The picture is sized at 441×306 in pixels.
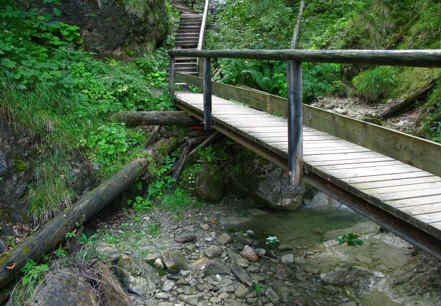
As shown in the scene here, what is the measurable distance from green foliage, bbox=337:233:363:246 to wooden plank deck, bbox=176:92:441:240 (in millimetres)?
1830

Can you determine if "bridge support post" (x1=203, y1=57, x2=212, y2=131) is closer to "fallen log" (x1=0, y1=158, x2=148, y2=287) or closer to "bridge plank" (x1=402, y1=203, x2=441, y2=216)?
"fallen log" (x1=0, y1=158, x2=148, y2=287)

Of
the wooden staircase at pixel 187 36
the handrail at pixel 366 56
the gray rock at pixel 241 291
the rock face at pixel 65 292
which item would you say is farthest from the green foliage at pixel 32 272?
the wooden staircase at pixel 187 36

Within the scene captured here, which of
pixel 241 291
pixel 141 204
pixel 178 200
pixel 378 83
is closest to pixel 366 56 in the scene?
pixel 241 291

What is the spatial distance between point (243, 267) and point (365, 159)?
2413mm

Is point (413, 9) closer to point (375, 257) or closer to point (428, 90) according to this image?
point (428, 90)

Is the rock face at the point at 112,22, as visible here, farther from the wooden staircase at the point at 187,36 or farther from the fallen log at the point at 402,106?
the fallen log at the point at 402,106

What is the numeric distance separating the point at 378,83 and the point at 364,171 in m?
4.58

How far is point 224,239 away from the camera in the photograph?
241 inches

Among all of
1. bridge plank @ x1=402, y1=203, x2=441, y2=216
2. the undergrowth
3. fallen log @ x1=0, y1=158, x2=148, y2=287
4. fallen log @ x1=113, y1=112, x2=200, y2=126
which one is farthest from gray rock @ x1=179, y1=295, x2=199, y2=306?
fallen log @ x1=113, y1=112, x2=200, y2=126

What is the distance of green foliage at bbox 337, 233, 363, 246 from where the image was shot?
582 cm

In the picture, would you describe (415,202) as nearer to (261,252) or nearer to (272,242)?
(261,252)

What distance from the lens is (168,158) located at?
25.3ft

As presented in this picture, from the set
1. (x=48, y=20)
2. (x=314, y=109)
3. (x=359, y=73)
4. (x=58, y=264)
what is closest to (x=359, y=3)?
(x=359, y=73)

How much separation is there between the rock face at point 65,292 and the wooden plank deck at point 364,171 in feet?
8.60
